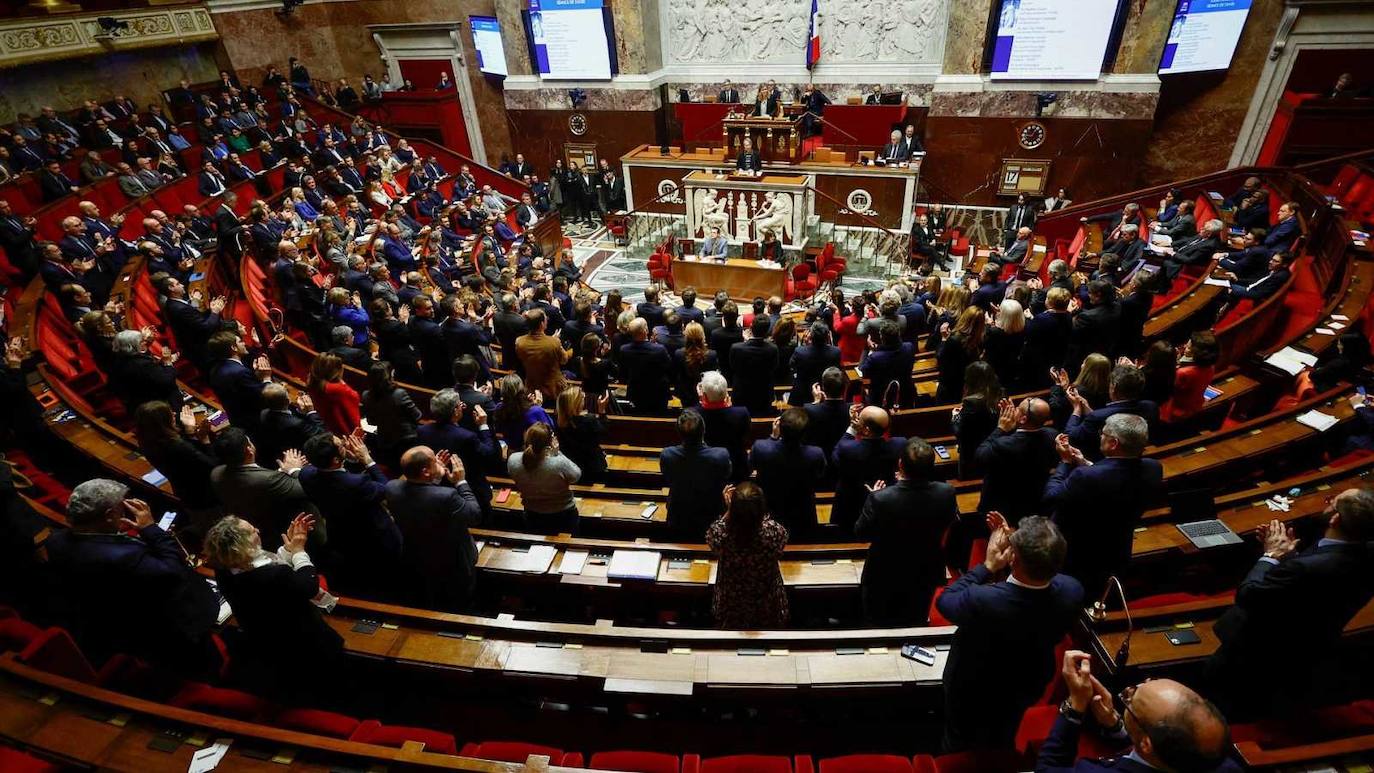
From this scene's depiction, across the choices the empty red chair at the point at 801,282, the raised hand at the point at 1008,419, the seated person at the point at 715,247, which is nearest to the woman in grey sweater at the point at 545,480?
the raised hand at the point at 1008,419

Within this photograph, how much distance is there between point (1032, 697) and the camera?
239cm

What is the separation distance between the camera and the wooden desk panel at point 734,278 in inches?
412

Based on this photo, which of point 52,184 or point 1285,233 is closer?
point 1285,233

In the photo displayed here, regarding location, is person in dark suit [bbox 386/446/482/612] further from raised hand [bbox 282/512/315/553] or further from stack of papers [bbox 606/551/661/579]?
stack of papers [bbox 606/551/661/579]

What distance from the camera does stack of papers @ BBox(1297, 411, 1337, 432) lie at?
4105 millimetres

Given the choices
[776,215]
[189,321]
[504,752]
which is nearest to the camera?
[504,752]

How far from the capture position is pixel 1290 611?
7.62 feet

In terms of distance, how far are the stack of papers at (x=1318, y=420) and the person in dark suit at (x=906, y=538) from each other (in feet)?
9.89

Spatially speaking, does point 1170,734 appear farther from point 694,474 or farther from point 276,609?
point 276,609

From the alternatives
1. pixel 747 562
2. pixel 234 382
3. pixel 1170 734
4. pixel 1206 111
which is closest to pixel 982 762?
pixel 1170 734

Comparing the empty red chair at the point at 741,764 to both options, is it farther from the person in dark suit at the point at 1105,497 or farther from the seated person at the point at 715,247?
the seated person at the point at 715,247

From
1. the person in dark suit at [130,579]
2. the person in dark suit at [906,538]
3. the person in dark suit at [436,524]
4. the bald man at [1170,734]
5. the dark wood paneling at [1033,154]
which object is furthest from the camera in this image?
the dark wood paneling at [1033,154]

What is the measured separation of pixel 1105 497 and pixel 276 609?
3633 millimetres

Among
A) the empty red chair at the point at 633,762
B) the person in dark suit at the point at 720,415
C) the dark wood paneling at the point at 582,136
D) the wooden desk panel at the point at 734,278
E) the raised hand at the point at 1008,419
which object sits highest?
the raised hand at the point at 1008,419
